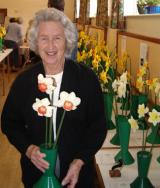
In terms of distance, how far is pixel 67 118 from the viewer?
1.38 metres

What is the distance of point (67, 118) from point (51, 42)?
0.30 m

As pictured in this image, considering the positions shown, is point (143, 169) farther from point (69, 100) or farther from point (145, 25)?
point (145, 25)

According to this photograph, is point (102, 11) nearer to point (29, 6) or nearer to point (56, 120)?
point (56, 120)

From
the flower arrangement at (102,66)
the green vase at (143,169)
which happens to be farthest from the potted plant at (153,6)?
the green vase at (143,169)

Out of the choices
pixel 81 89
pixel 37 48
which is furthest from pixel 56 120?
pixel 37 48

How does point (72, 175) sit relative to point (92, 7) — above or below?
below

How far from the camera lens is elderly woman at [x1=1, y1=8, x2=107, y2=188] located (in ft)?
4.45

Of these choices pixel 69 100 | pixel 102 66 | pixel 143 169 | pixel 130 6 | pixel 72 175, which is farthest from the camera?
pixel 130 6

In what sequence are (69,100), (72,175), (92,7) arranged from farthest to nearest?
(92,7) → (72,175) → (69,100)

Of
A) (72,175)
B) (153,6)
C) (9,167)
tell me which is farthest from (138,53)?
(72,175)

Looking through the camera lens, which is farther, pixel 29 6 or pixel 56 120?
pixel 29 6

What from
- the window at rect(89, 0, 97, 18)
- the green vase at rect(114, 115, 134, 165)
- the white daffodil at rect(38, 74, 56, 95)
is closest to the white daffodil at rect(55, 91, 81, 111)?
the white daffodil at rect(38, 74, 56, 95)

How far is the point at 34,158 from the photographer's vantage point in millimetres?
1213

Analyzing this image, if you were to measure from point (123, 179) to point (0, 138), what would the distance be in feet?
8.94
